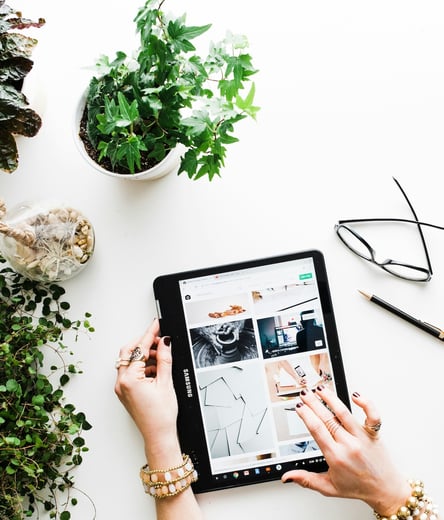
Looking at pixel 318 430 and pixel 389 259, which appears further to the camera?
pixel 389 259

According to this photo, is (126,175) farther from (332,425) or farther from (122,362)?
(332,425)

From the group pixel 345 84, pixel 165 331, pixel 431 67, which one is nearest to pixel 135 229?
pixel 165 331

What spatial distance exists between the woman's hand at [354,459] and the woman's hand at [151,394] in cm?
21

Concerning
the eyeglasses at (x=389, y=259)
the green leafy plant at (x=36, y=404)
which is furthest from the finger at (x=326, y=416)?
the green leafy plant at (x=36, y=404)

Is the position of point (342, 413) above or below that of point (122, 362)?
below

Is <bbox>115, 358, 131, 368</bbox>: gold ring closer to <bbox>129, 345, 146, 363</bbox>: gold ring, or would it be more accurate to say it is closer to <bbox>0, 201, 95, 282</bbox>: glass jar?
<bbox>129, 345, 146, 363</bbox>: gold ring

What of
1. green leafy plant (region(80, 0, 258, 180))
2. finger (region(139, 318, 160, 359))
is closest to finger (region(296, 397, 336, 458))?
finger (region(139, 318, 160, 359))

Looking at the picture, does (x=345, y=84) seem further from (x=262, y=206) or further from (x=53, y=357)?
(x=53, y=357)

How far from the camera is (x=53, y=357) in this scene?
979 millimetres

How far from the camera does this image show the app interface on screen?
37.1 inches

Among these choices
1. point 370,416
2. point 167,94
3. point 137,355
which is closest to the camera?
point 167,94

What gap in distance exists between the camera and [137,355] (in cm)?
94

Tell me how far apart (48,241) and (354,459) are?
56cm

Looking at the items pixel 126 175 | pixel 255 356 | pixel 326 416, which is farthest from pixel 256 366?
pixel 126 175
